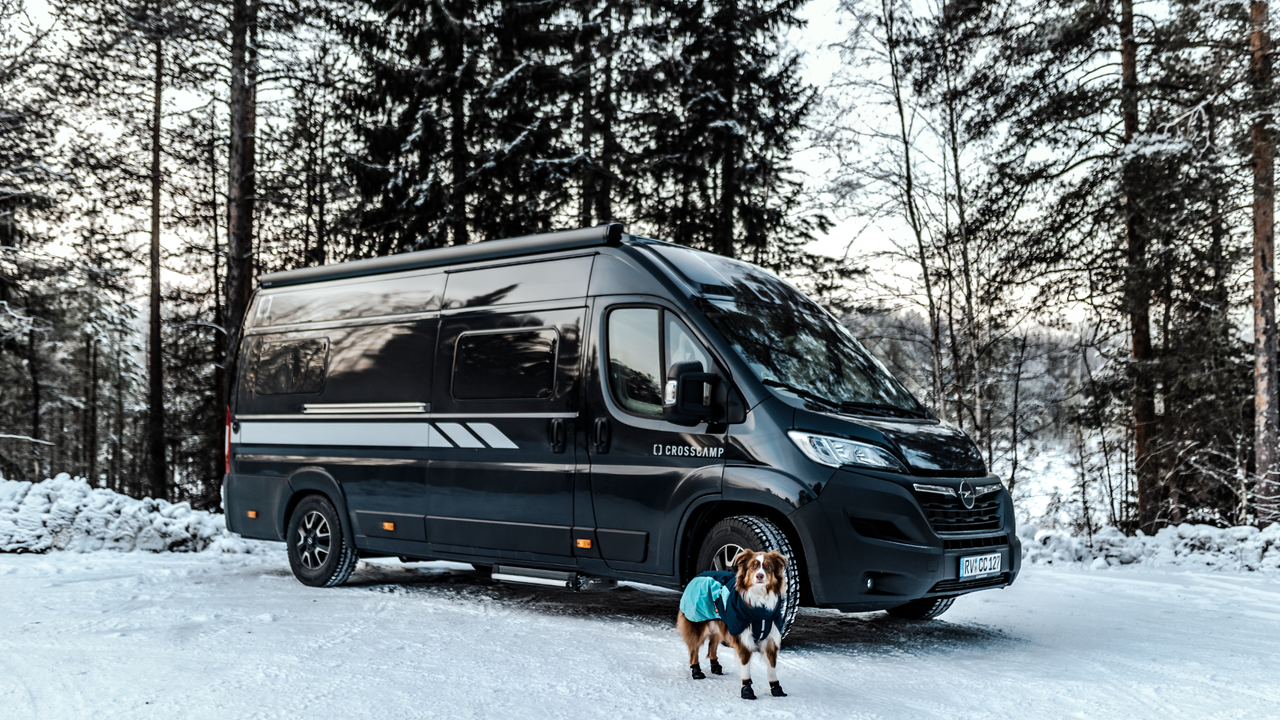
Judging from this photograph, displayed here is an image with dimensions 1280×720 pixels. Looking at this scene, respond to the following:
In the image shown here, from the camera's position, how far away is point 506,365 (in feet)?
24.5

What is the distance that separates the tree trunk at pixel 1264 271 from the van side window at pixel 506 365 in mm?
9733

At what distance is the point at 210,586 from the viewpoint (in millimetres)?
8391

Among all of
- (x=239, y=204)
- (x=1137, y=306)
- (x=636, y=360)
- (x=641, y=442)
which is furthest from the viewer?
(x=239, y=204)

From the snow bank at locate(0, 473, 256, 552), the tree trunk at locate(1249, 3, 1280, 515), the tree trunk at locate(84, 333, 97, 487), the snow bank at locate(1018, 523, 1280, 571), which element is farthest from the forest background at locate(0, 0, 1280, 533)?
the tree trunk at locate(84, 333, 97, 487)

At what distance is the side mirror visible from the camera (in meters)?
5.99

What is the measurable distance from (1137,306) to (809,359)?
1048 cm

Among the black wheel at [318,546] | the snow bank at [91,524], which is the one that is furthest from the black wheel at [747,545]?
the snow bank at [91,524]

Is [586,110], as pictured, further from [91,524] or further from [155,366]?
[155,366]

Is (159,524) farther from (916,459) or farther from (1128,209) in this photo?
(1128,209)

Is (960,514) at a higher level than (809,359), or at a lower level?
lower

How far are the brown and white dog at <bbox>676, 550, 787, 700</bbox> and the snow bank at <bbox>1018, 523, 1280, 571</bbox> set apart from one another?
6.78m

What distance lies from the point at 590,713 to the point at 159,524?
8.19 m

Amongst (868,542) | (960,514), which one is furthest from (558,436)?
(960,514)

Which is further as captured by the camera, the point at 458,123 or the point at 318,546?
the point at 458,123
